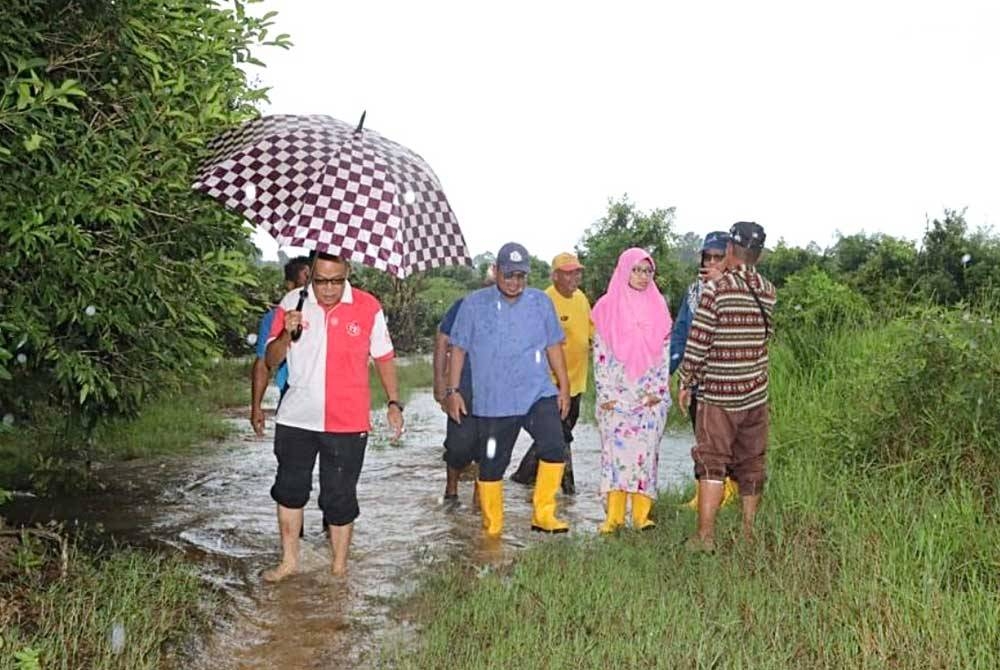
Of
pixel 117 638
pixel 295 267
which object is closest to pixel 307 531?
pixel 295 267

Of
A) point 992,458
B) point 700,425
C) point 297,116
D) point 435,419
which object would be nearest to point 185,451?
point 435,419

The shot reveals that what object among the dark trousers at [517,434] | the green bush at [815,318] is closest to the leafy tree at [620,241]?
the green bush at [815,318]

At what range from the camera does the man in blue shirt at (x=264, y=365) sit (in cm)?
587

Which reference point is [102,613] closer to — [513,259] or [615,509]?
[513,259]

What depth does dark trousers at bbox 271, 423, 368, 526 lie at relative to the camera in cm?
567

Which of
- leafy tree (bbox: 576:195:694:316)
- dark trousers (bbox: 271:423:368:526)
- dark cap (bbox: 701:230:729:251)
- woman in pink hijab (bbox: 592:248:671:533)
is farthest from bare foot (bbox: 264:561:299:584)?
leafy tree (bbox: 576:195:694:316)

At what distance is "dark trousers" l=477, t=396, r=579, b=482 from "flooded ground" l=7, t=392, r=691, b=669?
0.51 meters

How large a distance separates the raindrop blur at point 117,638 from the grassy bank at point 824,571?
3.84ft

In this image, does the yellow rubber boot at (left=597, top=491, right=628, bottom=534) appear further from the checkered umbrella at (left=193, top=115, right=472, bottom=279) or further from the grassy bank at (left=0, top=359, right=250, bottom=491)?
the grassy bank at (left=0, top=359, right=250, bottom=491)

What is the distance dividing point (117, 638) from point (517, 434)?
320 centimetres

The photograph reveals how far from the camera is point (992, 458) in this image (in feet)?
21.4

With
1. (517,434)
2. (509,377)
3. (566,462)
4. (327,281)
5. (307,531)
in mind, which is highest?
(327,281)

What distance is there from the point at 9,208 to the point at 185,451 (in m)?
5.97

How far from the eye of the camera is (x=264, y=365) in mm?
5801
